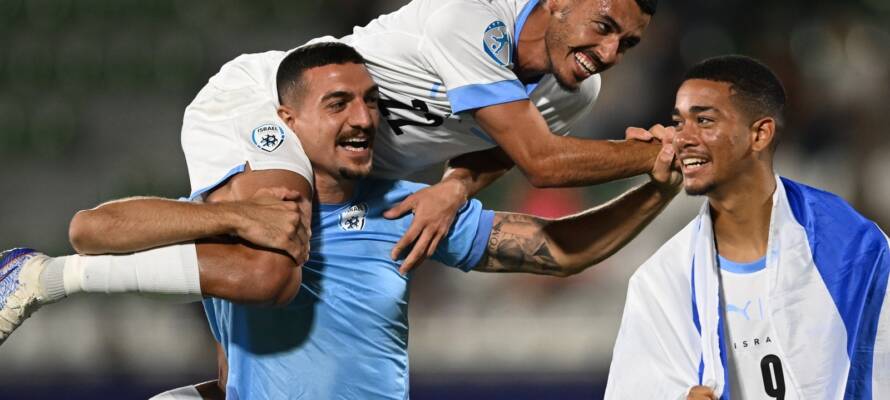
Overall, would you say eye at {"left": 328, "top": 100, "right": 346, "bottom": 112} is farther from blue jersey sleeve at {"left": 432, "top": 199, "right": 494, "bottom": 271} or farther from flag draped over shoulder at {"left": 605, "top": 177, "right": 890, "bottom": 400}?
flag draped over shoulder at {"left": 605, "top": 177, "right": 890, "bottom": 400}

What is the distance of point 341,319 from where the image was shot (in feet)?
13.0

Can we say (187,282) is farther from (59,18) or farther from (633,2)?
(59,18)

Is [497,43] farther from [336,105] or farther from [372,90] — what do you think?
Result: [336,105]

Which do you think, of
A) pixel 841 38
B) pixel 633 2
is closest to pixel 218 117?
pixel 633 2

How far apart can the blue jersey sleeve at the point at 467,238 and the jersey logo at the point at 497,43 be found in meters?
0.57

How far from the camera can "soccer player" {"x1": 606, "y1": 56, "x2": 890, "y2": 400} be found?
372 centimetres

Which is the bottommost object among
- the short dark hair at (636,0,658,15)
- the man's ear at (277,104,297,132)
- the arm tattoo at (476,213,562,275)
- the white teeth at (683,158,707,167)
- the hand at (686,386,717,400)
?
the hand at (686,386,717,400)

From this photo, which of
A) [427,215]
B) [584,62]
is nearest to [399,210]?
[427,215]

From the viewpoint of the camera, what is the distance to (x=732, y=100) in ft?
12.5

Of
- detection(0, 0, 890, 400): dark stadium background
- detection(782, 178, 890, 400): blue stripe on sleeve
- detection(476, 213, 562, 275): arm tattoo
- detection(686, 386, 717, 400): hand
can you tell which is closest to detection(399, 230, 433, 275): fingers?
detection(476, 213, 562, 275): arm tattoo

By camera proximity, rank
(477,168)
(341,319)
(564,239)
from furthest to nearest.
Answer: (477,168) → (564,239) → (341,319)

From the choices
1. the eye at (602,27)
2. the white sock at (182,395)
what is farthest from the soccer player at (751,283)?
the white sock at (182,395)

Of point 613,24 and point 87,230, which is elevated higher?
point 613,24

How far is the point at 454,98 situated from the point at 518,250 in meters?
0.64
